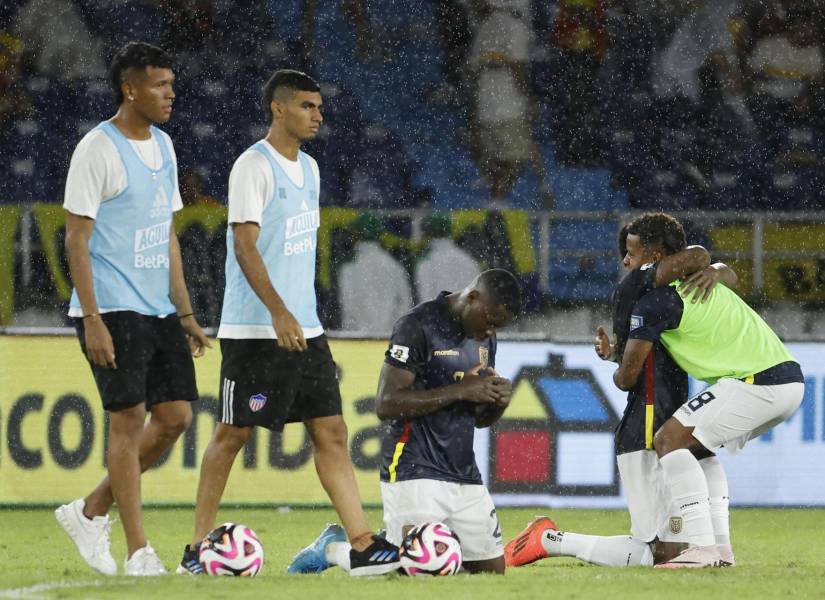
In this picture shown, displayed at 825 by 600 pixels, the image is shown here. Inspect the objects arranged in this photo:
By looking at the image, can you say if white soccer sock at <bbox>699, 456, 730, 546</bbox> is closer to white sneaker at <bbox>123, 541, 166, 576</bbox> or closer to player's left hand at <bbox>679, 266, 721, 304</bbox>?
player's left hand at <bbox>679, 266, 721, 304</bbox>

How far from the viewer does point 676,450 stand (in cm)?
581

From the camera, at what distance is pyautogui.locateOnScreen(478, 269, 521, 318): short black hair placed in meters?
5.38

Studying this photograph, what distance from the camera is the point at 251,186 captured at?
17.8 ft

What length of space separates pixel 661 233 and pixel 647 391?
672mm

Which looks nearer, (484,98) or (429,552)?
(429,552)

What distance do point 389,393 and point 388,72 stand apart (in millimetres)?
9748

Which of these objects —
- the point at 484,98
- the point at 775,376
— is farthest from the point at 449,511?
the point at 484,98

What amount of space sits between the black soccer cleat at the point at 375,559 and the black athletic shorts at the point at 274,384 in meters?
0.56

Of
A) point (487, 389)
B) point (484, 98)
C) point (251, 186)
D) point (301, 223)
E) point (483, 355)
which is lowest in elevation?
point (487, 389)

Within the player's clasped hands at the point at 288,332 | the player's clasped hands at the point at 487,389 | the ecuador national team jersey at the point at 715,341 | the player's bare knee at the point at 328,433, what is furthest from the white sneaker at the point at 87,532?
the ecuador national team jersey at the point at 715,341

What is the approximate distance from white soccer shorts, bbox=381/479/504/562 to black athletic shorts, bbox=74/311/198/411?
895 mm

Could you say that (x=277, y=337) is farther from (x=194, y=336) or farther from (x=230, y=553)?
(x=230, y=553)

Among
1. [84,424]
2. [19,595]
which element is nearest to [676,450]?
[19,595]

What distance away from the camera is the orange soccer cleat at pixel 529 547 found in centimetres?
614
